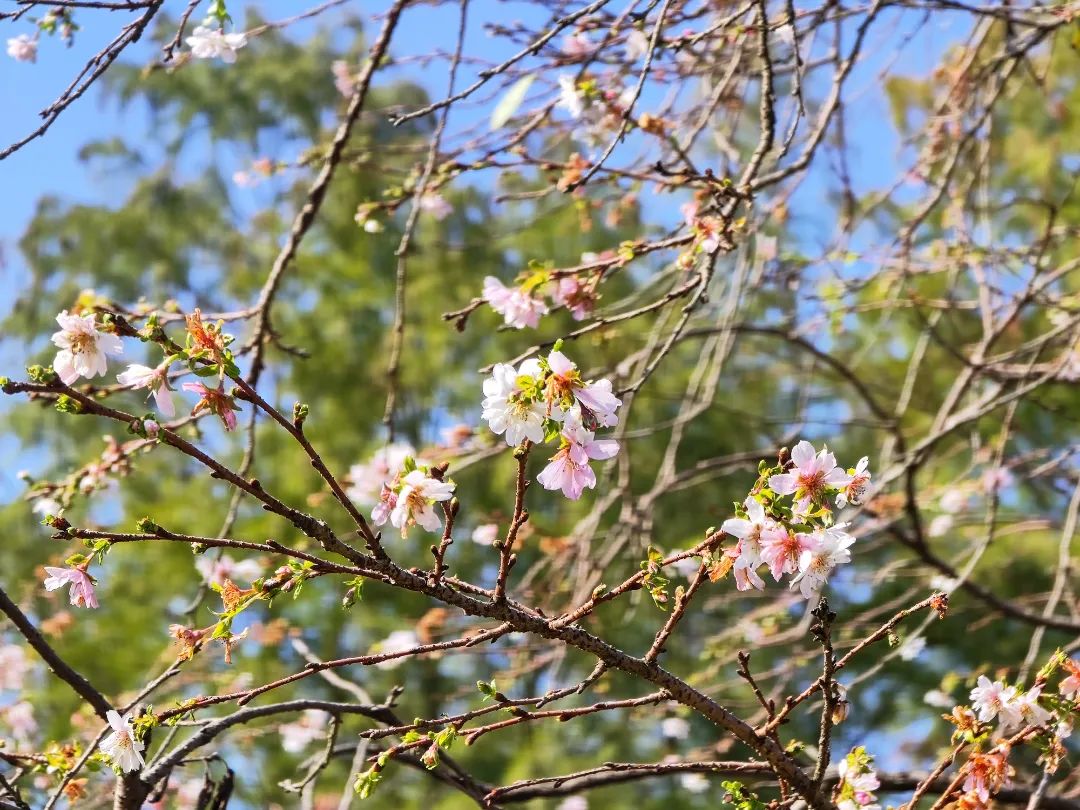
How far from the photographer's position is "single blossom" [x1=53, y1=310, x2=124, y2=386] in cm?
97

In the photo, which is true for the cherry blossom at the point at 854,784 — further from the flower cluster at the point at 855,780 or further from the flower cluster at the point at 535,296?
the flower cluster at the point at 535,296

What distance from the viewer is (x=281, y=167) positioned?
7.68 ft

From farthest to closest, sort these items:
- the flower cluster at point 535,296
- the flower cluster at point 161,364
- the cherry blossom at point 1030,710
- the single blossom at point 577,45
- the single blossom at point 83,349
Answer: the single blossom at point 577,45, the flower cluster at point 535,296, the cherry blossom at point 1030,710, the single blossom at point 83,349, the flower cluster at point 161,364

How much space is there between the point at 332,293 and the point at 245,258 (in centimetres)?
94

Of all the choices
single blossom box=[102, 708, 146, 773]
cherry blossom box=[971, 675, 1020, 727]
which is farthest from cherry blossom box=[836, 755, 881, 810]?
single blossom box=[102, 708, 146, 773]

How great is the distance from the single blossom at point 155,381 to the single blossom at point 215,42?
2.78ft

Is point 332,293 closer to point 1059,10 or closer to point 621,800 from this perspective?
point 621,800

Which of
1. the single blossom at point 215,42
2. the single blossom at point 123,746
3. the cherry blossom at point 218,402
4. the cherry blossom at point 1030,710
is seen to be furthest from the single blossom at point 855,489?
the single blossom at point 215,42

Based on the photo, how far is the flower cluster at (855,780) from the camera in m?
1.05

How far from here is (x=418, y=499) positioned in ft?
3.11

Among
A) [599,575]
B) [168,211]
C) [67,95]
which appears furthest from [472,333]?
[67,95]

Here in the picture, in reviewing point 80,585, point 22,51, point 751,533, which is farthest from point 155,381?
point 22,51

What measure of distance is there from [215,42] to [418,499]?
102cm

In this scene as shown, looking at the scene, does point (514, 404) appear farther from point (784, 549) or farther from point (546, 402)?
point (784, 549)
